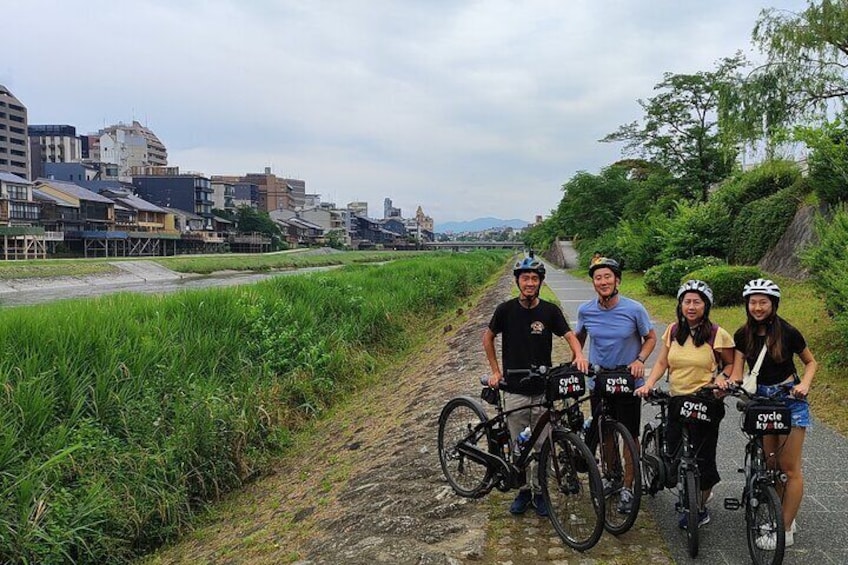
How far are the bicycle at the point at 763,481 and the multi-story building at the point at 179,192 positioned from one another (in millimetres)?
89040

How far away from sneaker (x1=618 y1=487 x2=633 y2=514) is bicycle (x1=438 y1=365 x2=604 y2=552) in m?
0.20

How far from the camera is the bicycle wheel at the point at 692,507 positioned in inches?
136

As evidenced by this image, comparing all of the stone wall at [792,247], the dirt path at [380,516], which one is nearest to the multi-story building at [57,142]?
the stone wall at [792,247]

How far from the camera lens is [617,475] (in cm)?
382

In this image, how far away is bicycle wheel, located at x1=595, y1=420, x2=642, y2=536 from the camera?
12.0ft

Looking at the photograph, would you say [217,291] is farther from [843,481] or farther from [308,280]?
[843,481]

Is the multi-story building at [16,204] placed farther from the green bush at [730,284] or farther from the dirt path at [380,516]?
the green bush at [730,284]

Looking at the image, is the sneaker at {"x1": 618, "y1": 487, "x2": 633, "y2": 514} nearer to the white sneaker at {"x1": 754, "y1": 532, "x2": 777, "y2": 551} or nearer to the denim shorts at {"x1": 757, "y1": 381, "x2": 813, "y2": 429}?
the white sneaker at {"x1": 754, "y1": 532, "x2": 777, "y2": 551}

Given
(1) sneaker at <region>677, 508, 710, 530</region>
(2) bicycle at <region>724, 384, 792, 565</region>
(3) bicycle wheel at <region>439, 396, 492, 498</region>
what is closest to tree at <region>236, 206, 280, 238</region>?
(3) bicycle wheel at <region>439, 396, 492, 498</region>

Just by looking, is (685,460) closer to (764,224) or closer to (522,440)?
(522,440)

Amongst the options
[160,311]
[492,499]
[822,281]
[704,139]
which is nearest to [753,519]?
[492,499]

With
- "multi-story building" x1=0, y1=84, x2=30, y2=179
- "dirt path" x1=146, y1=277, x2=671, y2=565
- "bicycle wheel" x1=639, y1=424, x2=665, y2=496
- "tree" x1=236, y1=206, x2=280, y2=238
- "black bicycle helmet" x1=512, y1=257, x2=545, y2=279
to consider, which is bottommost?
"dirt path" x1=146, y1=277, x2=671, y2=565

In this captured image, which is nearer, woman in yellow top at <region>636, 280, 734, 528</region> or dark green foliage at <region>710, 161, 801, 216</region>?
woman in yellow top at <region>636, 280, 734, 528</region>

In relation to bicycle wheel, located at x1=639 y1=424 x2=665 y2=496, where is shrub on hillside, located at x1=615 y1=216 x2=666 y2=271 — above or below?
above
